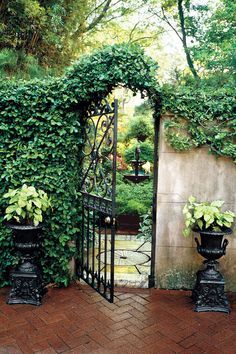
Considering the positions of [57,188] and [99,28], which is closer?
[57,188]

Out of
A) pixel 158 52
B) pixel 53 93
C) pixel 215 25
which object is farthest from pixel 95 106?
pixel 158 52

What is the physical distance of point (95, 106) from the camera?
11.1 feet

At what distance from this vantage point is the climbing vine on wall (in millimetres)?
3342

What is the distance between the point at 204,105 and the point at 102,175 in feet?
4.43

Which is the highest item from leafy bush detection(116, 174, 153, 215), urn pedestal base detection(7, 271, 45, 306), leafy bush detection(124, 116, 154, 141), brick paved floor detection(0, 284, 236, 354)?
leafy bush detection(124, 116, 154, 141)

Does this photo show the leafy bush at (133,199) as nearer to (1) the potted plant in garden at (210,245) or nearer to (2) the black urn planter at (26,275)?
(1) the potted plant in garden at (210,245)

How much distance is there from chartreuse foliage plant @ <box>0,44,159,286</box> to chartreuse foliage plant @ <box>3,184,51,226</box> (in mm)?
269

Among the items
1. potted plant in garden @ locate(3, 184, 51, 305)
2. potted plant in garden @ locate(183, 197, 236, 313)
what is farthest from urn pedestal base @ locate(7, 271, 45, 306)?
potted plant in garden @ locate(183, 197, 236, 313)

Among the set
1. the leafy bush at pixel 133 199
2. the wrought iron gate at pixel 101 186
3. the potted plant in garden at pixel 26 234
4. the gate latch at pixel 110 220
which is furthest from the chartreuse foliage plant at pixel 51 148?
the leafy bush at pixel 133 199

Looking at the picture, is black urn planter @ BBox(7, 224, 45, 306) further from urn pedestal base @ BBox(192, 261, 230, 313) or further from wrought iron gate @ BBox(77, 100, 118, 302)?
urn pedestal base @ BBox(192, 261, 230, 313)

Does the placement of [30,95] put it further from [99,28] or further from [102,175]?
[99,28]

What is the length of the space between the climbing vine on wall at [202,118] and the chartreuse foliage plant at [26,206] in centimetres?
156

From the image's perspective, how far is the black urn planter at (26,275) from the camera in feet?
10.4

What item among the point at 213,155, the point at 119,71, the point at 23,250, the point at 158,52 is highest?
the point at 158,52
